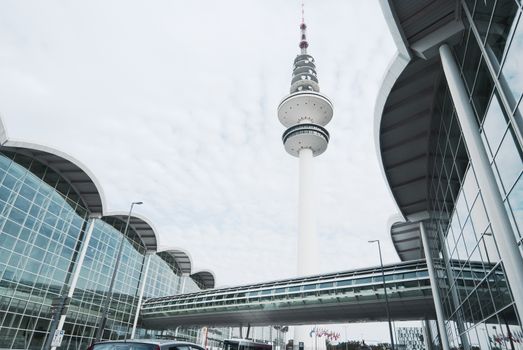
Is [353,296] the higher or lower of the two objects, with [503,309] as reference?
higher

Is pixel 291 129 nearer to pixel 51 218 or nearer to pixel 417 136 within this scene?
pixel 51 218

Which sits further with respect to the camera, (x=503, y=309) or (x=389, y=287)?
(x=389, y=287)

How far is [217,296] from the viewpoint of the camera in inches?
1834

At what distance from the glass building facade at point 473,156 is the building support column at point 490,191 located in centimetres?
4

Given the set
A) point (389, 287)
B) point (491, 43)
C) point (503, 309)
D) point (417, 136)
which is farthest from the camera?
point (389, 287)

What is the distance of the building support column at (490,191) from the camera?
8.23 meters

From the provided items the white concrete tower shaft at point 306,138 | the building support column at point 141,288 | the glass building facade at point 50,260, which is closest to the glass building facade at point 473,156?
the glass building facade at point 50,260

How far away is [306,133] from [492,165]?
66003 mm

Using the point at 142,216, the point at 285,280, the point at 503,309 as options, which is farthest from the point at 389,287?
the point at 142,216

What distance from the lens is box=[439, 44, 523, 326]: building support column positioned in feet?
27.0

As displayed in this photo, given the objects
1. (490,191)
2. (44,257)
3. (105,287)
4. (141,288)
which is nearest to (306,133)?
(141,288)

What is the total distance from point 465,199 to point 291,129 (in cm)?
6529

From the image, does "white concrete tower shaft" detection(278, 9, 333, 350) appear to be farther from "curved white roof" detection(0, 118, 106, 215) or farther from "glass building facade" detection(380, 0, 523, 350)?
"glass building facade" detection(380, 0, 523, 350)

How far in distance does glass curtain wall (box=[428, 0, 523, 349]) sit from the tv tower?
1748 inches
